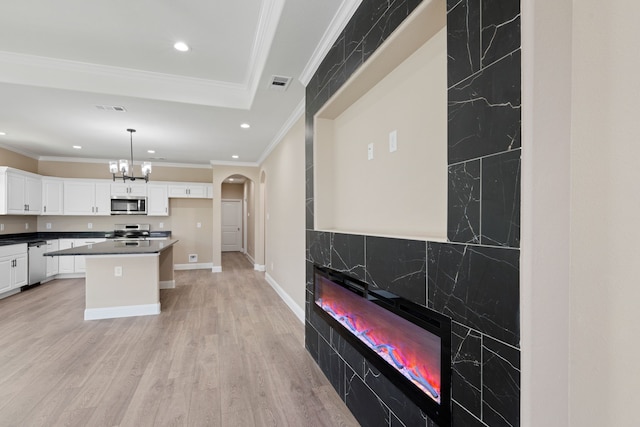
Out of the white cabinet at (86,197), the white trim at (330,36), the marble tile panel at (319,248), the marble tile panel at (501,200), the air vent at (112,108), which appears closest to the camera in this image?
the marble tile panel at (501,200)

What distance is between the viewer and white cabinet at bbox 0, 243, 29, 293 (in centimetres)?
475

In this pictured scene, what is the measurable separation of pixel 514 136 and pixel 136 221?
26.1 ft

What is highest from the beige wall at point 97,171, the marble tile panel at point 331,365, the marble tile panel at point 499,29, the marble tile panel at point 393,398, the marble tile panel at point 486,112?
the beige wall at point 97,171

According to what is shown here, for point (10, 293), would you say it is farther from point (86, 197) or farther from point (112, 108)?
point (112, 108)

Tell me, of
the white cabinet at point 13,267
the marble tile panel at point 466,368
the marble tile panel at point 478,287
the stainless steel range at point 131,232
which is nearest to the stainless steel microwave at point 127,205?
the stainless steel range at point 131,232

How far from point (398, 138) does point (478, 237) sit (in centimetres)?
96

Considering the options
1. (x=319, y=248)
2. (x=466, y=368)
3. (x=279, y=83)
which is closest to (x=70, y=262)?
(x=279, y=83)

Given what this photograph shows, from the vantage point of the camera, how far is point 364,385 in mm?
1899

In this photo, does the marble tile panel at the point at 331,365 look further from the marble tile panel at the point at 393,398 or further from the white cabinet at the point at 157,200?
the white cabinet at the point at 157,200

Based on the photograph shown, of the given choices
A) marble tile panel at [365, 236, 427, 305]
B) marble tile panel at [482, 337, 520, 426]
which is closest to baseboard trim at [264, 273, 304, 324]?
marble tile panel at [365, 236, 427, 305]

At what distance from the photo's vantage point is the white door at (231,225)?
10.7 metres
